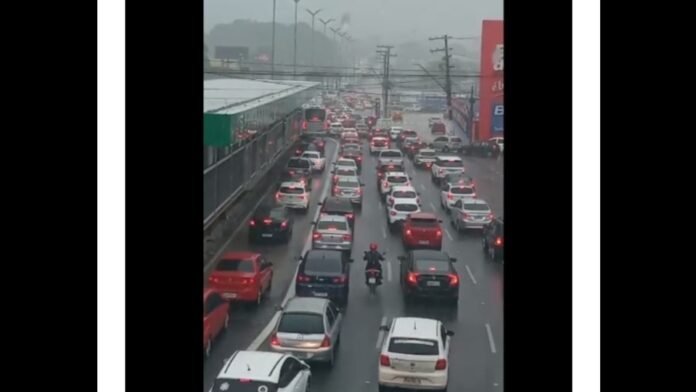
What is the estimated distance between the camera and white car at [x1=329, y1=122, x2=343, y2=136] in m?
10.7

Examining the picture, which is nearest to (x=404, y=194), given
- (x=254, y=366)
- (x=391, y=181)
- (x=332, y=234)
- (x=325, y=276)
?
(x=391, y=181)

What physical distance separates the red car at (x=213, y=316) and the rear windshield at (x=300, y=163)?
182 cm

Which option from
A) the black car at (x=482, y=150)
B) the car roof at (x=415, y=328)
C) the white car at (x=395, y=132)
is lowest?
the car roof at (x=415, y=328)

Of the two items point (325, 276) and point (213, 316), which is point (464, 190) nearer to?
point (325, 276)

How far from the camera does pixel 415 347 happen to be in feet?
28.1

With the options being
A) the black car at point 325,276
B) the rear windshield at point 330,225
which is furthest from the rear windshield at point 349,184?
the black car at point 325,276

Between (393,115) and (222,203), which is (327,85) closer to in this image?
(393,115)

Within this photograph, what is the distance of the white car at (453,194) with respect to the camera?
9930 millimetres

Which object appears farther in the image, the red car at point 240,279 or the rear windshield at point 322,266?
the rear windshield at point 322,266

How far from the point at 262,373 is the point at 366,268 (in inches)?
71.8

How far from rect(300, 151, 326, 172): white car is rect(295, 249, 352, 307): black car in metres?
1.18

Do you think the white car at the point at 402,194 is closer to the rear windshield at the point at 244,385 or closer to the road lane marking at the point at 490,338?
the road lane marking at the point at 490,338
